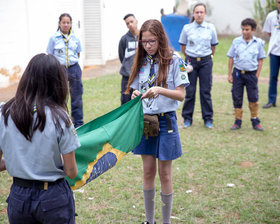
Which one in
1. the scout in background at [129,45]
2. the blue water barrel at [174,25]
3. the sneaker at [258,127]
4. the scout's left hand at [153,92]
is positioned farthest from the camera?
the blue water barrel at [174,25]

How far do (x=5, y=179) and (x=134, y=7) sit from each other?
14.1 m

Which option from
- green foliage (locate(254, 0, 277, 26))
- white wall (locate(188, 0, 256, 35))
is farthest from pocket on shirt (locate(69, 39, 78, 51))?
white wall (locate(188, 0, 256, 35))

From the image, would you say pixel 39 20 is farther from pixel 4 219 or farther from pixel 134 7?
pixel 4 219

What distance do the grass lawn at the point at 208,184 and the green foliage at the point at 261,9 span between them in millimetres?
14948

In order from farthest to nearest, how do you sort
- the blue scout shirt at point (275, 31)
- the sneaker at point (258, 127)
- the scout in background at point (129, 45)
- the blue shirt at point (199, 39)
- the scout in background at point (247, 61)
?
the blue scout shirt at point (275, 31) → the sneaker at point (258, 127) → the blue shirt at point (199, 39) → the scout in background at point (247, 61) → the scout in background at point (129, 45)

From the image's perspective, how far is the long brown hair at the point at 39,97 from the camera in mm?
2244

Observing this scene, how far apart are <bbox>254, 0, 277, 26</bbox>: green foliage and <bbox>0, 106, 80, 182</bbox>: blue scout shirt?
2053 cm

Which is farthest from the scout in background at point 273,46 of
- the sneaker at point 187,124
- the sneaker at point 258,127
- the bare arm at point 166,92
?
the bare arm at point 166,92

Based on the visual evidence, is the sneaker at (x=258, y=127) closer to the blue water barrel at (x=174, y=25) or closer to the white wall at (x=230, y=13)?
the blue water barrel at (x=174, y=25)

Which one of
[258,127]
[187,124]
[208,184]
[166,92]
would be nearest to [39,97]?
[166,92]

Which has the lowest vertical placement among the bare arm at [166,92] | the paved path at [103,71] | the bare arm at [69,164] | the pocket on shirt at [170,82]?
the paved path at [103,71]

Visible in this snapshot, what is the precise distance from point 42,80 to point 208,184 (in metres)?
3.23

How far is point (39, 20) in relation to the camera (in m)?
11.6

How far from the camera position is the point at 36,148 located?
2.29 metres
